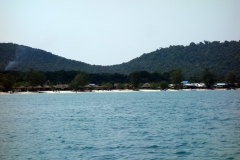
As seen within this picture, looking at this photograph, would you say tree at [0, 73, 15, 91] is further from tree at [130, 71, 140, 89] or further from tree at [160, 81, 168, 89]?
tree at [160, 81, 168, 89]

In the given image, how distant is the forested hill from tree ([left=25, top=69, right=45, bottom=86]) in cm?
741

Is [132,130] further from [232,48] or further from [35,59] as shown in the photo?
[35,59]

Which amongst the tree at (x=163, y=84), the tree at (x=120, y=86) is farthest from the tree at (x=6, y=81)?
the tree at (x=163, y=84)

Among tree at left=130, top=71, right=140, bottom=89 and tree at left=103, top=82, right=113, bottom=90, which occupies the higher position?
tree at left=130, top=71, right=140, bottom=89

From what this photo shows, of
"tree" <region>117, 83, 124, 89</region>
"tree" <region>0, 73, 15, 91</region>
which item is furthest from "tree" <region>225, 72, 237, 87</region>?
"tree" <region>0, 73, 15, 91</region>

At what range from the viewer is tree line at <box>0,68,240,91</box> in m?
123

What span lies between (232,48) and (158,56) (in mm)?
71263

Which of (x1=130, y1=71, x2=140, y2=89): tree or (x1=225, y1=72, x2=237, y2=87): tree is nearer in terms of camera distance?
(x1=225, y1=72, x2=237, y2=87): tree

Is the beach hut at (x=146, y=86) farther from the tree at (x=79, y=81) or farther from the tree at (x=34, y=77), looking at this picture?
the tree at (x=34, y=77)

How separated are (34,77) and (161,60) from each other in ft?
254

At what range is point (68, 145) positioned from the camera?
2008 cm

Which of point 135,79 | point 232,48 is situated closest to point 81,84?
point 135,79

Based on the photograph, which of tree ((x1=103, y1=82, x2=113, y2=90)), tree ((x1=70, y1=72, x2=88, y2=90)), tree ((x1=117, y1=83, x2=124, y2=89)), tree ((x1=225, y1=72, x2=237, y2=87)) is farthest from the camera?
tree ((x1=103, y1=82, x2=113, y2=90))

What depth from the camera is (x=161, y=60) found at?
182 m
